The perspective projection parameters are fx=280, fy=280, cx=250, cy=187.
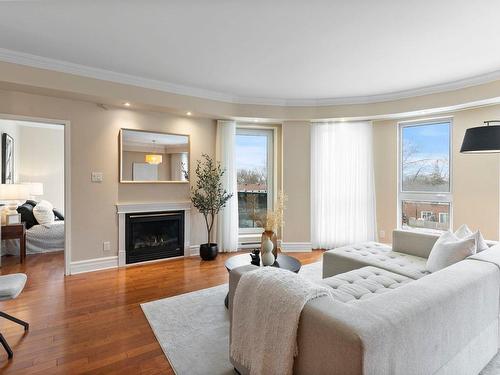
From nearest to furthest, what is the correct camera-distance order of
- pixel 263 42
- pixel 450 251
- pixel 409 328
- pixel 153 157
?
pixel 409 328
pixel 450 251
pixel 263 42
pixel 153 157

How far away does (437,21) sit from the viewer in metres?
2.44

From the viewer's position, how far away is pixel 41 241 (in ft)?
15.9

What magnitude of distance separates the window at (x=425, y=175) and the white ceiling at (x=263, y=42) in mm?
866

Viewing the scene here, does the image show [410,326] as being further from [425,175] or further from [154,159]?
[425,175]

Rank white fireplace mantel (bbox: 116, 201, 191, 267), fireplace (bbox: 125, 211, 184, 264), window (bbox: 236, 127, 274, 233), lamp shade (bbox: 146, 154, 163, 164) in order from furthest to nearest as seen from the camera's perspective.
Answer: window (bbox: 236, 127, 274, 233), lamp shade (bbox: 146, 154, 163, 164), fireplace (bbox: 125, 211, 184, 264), white fireplace mantel (bbox: 116, 201, 191, 267)

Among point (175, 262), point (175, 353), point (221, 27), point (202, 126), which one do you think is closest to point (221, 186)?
point (202, 126)

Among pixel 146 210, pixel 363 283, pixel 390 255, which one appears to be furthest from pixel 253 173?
pixel 363 283

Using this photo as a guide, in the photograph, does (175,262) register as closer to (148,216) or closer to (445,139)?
(148,216)

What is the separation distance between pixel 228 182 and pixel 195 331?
114 inches

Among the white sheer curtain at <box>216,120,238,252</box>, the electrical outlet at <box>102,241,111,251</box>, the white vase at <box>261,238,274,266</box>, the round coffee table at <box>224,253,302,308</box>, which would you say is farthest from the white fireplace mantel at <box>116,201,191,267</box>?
the white vase at <box>261,238,274,266</box>

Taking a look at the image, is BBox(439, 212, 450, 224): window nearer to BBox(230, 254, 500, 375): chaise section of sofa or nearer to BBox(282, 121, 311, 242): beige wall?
BBox(282, 121, 311, 242): beige wall

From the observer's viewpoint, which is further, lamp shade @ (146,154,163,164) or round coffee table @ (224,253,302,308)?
lamp shade @ (146,154,163,164)

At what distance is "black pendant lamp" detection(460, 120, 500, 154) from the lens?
2.50m

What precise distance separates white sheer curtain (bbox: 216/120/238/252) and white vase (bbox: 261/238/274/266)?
215cm
